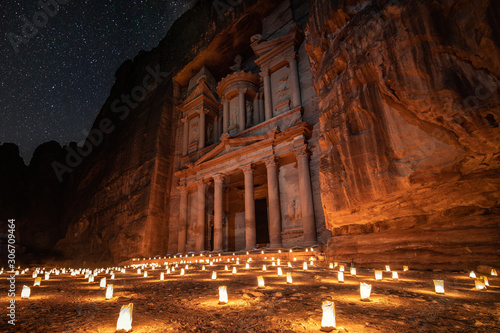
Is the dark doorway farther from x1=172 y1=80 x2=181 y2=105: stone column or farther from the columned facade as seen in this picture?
x1=172 y1=80 x2=181 y2=105: stone column

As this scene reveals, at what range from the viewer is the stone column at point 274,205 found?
1344 centimetres

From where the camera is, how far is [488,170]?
4.62m

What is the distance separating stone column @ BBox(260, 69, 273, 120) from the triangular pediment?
2.15 m

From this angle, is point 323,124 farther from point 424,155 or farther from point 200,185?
point 200,185

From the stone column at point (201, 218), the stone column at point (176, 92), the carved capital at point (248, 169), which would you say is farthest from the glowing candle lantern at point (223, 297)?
the stone column at point (176, 92)

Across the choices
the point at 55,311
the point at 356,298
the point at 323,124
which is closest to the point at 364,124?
the point at 323,124

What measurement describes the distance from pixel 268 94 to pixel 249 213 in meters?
8.81

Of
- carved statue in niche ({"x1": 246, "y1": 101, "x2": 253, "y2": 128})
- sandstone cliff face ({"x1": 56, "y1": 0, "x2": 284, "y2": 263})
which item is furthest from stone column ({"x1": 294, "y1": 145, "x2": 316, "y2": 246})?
sandstone cliff face ({"x1": 56, "y1": 0, "x2": 284, "y2": 263})

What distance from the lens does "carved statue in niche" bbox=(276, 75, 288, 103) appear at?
17.2m

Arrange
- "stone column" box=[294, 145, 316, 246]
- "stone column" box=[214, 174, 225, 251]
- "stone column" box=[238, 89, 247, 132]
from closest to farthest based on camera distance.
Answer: "stone column" box=[294, 145, 316, 246], "stone column" box=[214, 174, 225, 251], "stone column" box=[238, 89, 247, 132]

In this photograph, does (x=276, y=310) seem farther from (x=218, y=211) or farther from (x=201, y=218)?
(x=201, y=218)

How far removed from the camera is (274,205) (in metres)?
14.0

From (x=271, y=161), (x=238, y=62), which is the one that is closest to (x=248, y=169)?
(x=271, y=161)

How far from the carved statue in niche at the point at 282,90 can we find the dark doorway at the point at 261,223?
789cm
